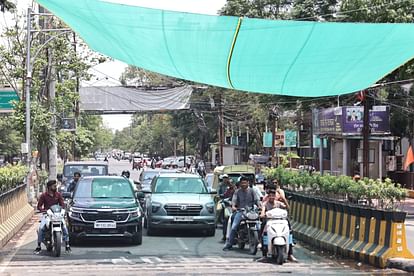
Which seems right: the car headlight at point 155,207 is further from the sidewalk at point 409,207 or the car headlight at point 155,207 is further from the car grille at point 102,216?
the sidewalk at point 409,207

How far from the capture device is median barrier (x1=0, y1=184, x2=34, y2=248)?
16781 millimetres

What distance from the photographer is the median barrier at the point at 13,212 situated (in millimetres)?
16781

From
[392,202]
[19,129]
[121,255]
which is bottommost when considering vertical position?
[121,255]

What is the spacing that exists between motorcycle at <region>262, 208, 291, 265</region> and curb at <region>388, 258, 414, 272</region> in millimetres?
1974

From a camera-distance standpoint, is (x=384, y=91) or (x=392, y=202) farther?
(x=384, y=91)

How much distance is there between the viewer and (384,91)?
115ft

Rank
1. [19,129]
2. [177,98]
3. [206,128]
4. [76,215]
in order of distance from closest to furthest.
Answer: [76,215], [19,129], [177,98], [206,128]

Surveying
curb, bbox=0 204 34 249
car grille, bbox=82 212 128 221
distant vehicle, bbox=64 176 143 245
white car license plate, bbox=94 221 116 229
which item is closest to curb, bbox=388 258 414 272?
distant vehicle, bbox=64 176 143 245

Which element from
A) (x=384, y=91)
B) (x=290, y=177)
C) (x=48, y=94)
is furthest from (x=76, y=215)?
(x=384, y=91)

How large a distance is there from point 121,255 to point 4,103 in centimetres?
2109

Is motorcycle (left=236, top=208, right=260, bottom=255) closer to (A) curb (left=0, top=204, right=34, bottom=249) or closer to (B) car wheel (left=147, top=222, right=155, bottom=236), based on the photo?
(B) car wheel (left=147, top=222, right=155, bottom=236)

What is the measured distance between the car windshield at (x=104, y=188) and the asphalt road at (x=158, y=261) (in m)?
1.12

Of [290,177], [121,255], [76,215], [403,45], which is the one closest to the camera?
[403,45]

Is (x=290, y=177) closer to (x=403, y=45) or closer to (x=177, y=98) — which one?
(x=403, y=45)
